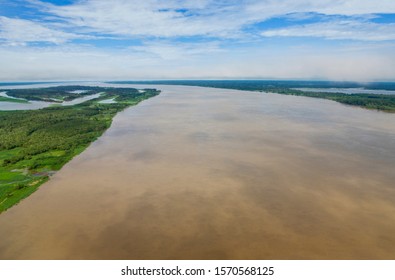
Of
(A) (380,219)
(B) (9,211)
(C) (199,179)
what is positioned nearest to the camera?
(A) (380,219)

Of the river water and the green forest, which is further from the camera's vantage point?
the green forest

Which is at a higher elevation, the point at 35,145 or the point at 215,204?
the point at 35,145

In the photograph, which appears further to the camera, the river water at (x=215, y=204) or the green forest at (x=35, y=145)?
the green forest at (x=35, y=145)

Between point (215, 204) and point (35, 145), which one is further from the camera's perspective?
point (35, 145)

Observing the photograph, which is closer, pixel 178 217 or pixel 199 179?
pixel 178 217

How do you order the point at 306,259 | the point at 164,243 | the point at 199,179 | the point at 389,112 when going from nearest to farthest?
the point at 306,259 < the point at 164,243 < the point at 199,179 < the point at 389,112

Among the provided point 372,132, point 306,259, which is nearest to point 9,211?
point 306,259

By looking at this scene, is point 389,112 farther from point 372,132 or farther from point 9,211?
point 9,211

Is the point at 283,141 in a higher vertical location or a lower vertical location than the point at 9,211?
higher
